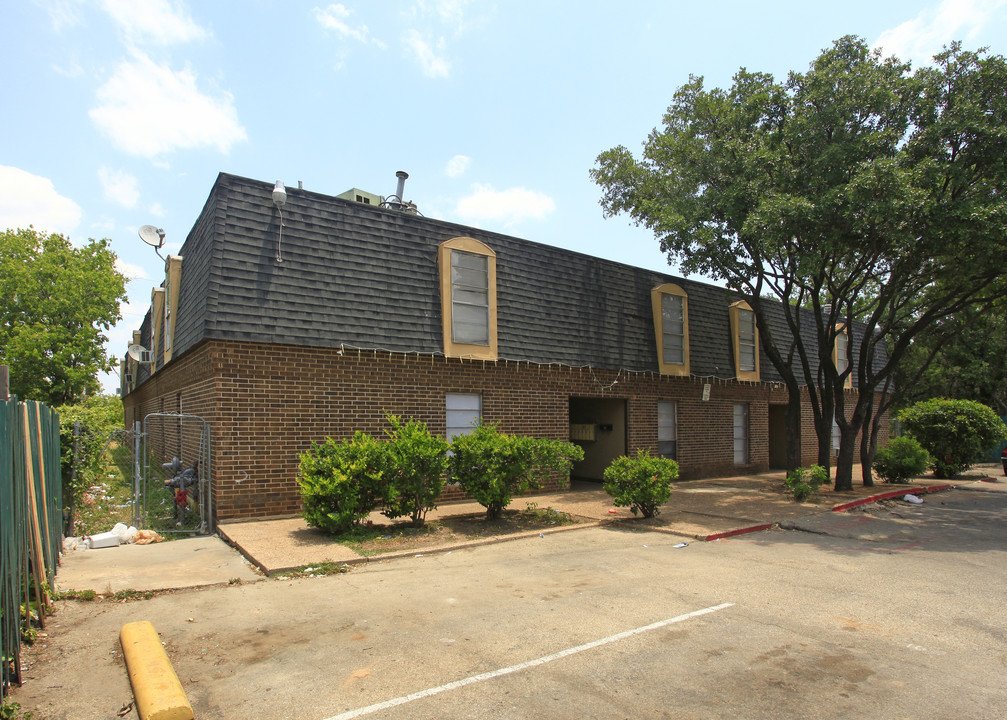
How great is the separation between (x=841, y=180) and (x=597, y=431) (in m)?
8.65

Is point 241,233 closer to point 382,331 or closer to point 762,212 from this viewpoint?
point 382,331

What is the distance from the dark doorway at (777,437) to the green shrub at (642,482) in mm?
12848

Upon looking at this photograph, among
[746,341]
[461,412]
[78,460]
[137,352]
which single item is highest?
[746,341]

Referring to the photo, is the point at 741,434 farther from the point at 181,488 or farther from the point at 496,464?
the point at 181,488

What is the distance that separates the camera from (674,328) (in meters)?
17.8

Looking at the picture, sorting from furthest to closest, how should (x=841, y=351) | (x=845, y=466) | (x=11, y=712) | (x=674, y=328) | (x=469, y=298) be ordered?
(x=841, y=351), (x=674, y=328), (x=845, y=466), (x=469, y=298), (x=11, y=712)

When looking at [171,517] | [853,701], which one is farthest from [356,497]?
[853,701]

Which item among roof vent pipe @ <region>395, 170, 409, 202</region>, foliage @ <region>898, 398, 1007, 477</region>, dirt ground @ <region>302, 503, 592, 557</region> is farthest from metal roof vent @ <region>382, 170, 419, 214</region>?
foliage @ <region>898, 398, 1007, 477</region>

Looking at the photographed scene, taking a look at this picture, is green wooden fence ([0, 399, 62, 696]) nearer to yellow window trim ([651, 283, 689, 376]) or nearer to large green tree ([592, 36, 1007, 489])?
large green tree ([592, 36, 1007, 489])

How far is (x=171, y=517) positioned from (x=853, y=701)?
11.0 meters

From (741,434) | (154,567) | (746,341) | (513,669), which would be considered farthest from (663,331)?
(513,669)

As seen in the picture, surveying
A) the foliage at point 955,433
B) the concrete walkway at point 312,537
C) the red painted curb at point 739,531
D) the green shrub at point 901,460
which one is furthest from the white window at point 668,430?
the foliage at point 955,433

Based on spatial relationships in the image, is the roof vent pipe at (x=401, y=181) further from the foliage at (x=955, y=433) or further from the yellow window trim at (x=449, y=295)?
the foliage at (x=955, y=433)

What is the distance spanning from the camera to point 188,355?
A: 1173cm
